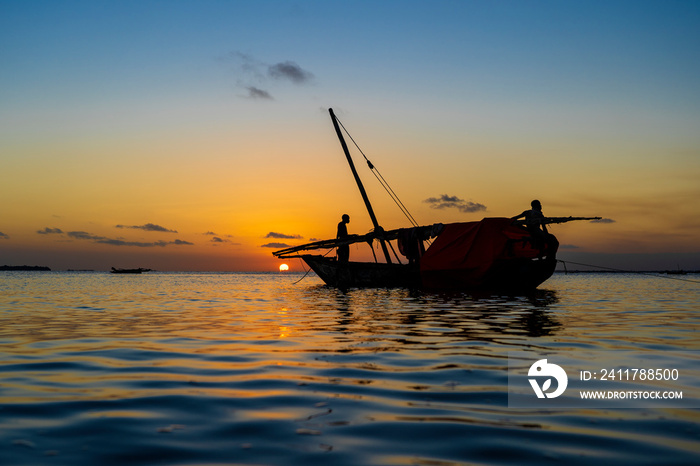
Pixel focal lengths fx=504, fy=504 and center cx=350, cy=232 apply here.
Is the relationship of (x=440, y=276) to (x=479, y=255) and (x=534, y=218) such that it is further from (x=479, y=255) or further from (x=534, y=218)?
(x=534, y=218)

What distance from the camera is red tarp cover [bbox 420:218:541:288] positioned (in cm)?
2042

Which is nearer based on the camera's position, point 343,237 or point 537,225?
point 537,225

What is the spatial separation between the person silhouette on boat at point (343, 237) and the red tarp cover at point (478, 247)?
21.9ft

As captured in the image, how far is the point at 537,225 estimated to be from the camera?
19.6 m

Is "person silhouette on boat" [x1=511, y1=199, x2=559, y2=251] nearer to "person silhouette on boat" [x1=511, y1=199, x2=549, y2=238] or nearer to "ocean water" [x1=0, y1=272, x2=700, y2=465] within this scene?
"person silhouette on boat" [x1=511, y1=199, x2=549, y2=238]

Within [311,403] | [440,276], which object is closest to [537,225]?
[440,276]

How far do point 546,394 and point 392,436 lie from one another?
196cm

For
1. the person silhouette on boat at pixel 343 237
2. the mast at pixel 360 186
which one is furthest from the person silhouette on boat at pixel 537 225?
the person silhouette on boat at pixel 343 237

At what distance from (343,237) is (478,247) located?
343 inches

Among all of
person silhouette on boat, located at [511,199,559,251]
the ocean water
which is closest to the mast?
person silhouette on boat, located at [511,199,559,251]

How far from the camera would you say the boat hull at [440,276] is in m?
20.5

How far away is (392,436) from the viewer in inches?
137

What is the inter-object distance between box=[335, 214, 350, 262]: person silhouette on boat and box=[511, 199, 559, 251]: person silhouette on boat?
993 cm

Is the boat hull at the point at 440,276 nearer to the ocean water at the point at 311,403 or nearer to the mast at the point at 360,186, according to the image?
the mast at the point at 360,186
